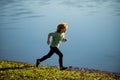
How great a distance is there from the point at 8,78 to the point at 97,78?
443 centimetres

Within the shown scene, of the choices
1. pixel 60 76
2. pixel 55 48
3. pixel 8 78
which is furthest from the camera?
pixel 55 48

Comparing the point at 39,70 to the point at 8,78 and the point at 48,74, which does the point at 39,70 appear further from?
the point at 8,78

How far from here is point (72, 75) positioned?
1481 cm

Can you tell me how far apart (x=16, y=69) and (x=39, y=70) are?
1063 mm

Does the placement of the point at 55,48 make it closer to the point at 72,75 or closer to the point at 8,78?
the point at 72,75

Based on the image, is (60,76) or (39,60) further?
(39,60)

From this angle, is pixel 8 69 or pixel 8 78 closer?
pixel 8 78

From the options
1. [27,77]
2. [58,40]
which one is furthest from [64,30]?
[27,77]

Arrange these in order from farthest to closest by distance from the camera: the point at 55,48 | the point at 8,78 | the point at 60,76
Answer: the point at 55,48 → the point at 60,76 → the point at 8,78

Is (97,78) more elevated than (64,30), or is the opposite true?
(64,30)

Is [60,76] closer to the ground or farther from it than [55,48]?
closer to the ground

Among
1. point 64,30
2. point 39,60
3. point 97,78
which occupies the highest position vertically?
point 64,30

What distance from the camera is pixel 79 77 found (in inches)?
569

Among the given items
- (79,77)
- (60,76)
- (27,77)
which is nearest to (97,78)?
(79,77)
